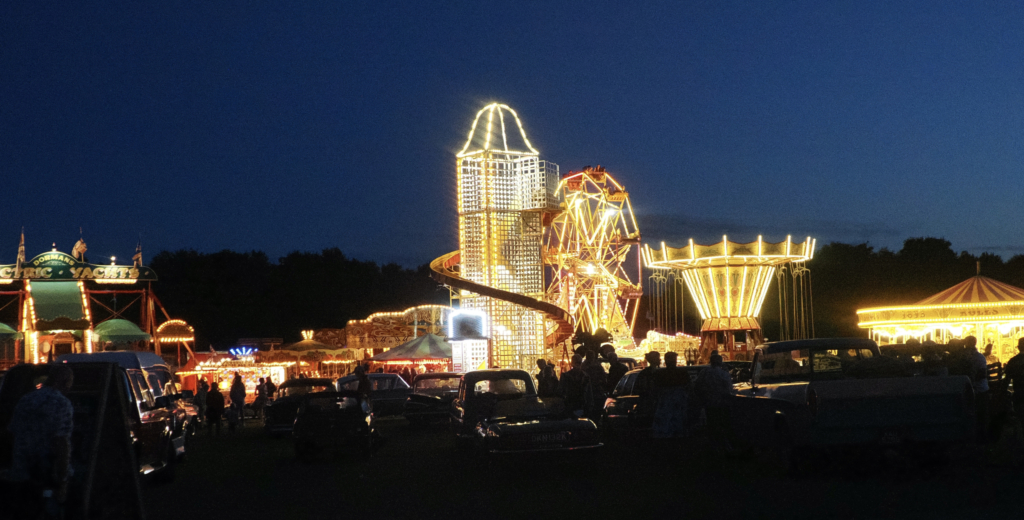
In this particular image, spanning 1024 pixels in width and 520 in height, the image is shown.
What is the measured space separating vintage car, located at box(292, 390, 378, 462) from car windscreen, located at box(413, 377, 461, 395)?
8916mm

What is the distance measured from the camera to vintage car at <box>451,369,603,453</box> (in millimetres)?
12797

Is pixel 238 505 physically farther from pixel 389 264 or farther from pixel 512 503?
pixel 389 264

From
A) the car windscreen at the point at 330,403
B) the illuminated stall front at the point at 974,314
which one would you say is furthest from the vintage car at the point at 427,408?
the illuminated stall front at the point at 974,314

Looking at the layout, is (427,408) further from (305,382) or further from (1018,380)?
(1018,380)

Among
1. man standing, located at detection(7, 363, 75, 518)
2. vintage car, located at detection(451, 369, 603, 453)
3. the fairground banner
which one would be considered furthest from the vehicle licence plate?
the fairground banner

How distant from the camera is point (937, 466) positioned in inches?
467

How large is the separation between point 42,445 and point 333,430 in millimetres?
9064

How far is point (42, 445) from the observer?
7770 mm

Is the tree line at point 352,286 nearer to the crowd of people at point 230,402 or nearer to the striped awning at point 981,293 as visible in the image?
the striped awning at point 981,293

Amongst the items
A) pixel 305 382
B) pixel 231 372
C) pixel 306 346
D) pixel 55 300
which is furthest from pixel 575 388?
pixel 306 346

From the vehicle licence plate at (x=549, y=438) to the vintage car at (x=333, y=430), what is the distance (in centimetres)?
492

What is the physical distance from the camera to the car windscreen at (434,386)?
2627 centimetres

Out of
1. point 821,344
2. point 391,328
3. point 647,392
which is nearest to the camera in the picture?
point 821,344

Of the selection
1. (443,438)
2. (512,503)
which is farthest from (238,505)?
(443,438)
